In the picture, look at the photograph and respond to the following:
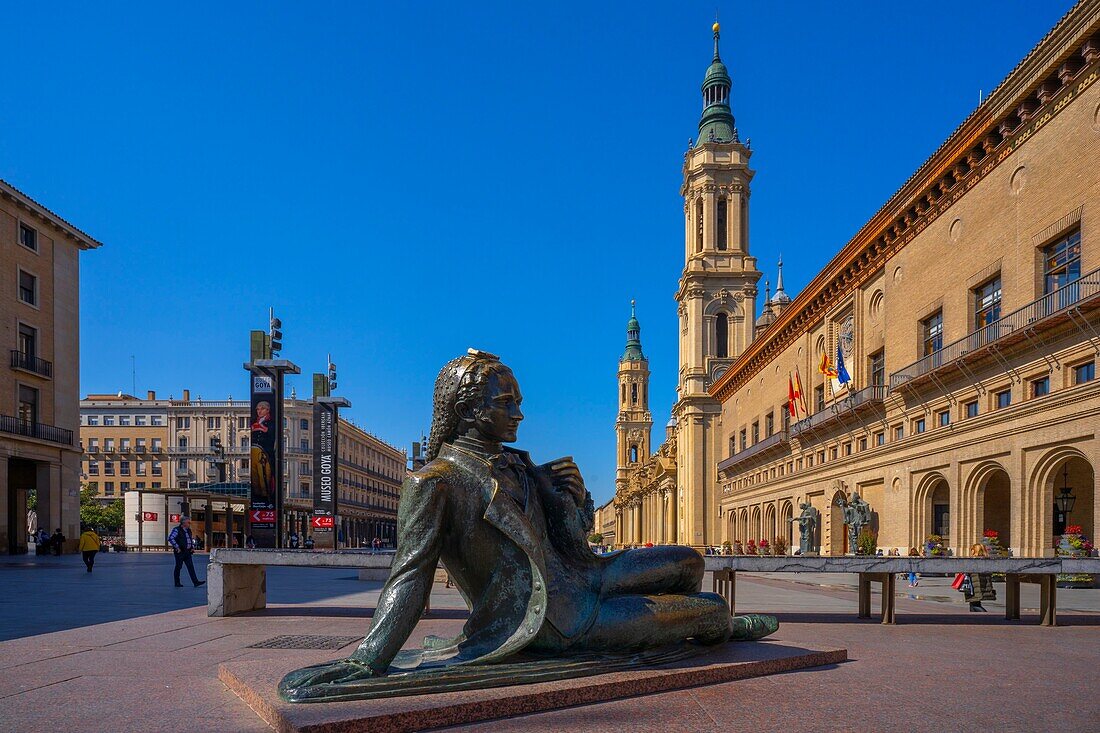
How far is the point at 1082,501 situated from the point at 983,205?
33.7 feet

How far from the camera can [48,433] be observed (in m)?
38.3

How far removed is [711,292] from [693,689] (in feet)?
243

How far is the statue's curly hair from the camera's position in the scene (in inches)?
189

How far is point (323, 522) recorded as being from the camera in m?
33.8

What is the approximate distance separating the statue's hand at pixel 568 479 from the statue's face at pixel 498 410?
1.51 feet

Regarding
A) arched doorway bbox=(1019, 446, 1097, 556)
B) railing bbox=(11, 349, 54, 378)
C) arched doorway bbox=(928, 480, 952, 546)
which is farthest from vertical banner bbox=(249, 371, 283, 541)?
arched doorway bbox=(928, 480, 952, 546)

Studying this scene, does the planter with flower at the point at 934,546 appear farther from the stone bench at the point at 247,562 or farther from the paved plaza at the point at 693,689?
the stone bench at the point at 247,562

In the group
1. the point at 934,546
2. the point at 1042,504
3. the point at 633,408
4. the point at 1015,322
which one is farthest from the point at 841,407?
the point at 633,408

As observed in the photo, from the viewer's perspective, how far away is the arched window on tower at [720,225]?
76250 millimetres

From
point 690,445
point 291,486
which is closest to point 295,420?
point 291,486

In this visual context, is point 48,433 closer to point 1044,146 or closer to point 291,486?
point 1044,146

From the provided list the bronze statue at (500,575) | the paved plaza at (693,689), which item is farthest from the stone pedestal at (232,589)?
the bronze statue at (500,575)

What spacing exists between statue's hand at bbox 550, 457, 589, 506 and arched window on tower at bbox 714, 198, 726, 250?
73508 mm

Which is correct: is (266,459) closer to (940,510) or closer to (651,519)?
(940,510)
